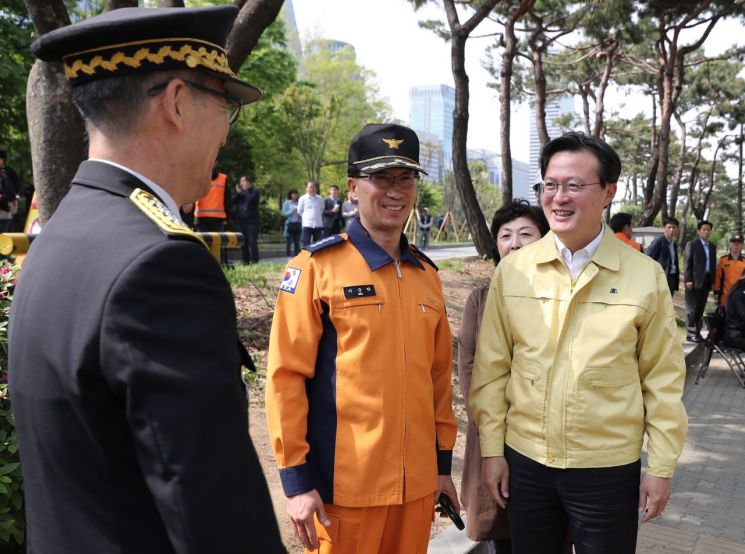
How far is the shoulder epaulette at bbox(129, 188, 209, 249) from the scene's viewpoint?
1.09 meters

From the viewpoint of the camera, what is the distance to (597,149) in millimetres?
2311

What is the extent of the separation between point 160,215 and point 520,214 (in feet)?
7.10

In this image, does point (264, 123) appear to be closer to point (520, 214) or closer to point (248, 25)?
point (248, 25)

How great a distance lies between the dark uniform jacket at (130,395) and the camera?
1.02 meters

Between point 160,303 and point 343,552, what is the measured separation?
4.45 feet

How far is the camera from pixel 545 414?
2.24 m

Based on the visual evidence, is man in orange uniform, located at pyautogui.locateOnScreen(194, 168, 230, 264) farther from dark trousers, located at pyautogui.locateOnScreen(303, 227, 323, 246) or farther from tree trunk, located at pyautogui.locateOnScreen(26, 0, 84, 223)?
tree trunk, located at pyautogui.locateOnScreen(26, 0, 84, 223)

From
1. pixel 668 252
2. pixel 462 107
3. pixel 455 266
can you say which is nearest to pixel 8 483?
pixel 462 107

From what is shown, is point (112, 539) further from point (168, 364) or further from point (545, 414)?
→ point (545, 414)

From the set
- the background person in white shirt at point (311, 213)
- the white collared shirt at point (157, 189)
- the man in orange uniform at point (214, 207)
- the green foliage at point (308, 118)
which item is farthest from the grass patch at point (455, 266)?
the green foliage at point (308, 118)

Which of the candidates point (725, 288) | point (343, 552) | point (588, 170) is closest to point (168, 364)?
point (343, 552)

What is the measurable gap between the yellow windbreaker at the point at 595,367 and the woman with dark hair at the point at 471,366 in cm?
37

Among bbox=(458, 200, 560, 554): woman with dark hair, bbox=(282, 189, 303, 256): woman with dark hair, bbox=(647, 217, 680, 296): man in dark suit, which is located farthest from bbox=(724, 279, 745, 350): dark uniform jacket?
bbox=(282, 189, 303, 256): woman with dark hair

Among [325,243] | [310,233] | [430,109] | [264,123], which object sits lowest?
[310,233]
